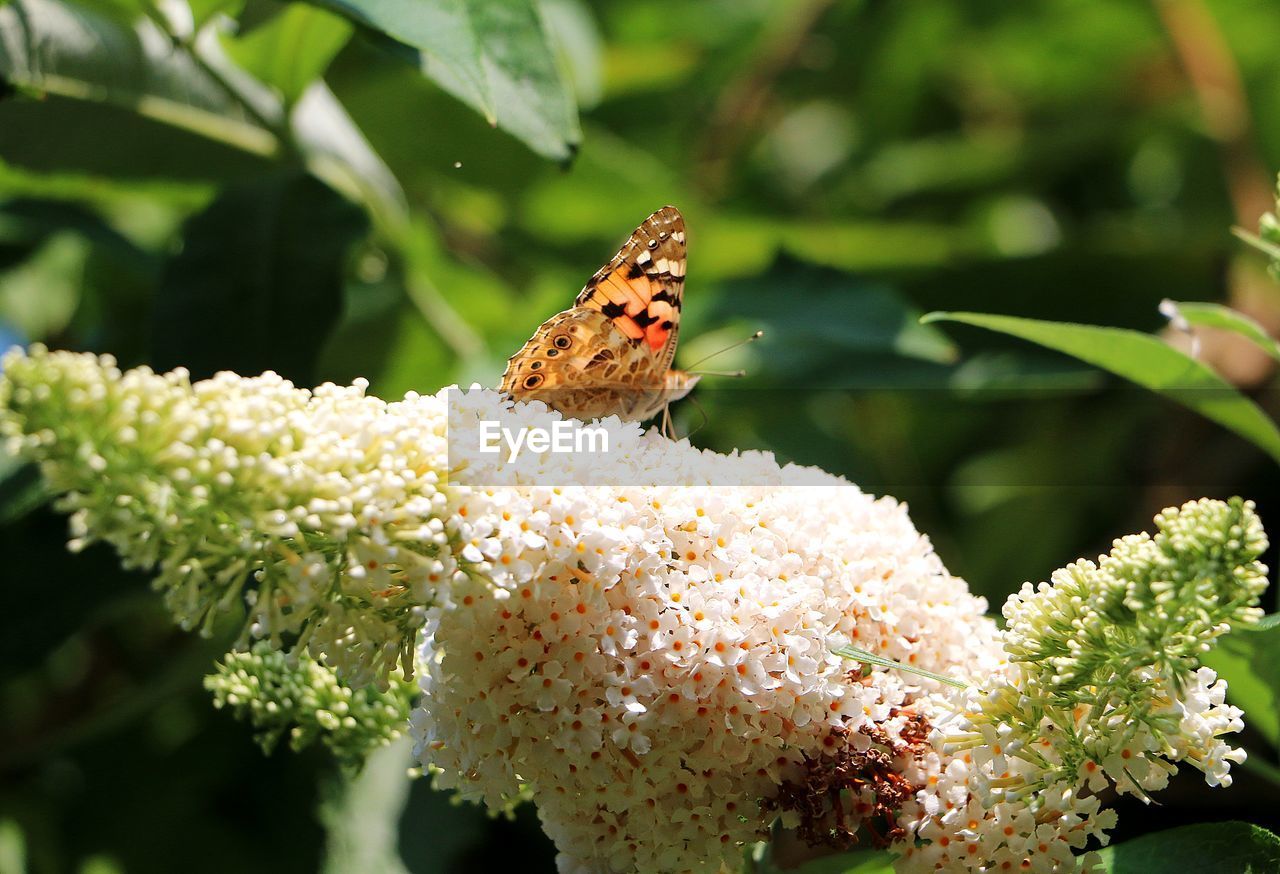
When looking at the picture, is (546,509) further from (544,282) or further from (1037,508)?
(1037,508)

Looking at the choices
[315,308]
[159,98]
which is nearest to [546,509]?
[315,308]

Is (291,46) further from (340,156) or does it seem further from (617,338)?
(617,338)

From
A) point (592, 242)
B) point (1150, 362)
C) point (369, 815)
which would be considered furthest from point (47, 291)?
point (1150, 362)

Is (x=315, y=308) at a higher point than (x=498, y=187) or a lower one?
lower

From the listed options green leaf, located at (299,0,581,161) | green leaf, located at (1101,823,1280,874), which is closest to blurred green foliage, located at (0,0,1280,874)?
green leaf, located at (299,0,581,161)

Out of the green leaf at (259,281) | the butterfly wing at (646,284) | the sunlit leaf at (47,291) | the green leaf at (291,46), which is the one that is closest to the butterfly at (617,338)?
the butterfly wing at (646,284)

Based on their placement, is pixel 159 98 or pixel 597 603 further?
pixel 159 98
